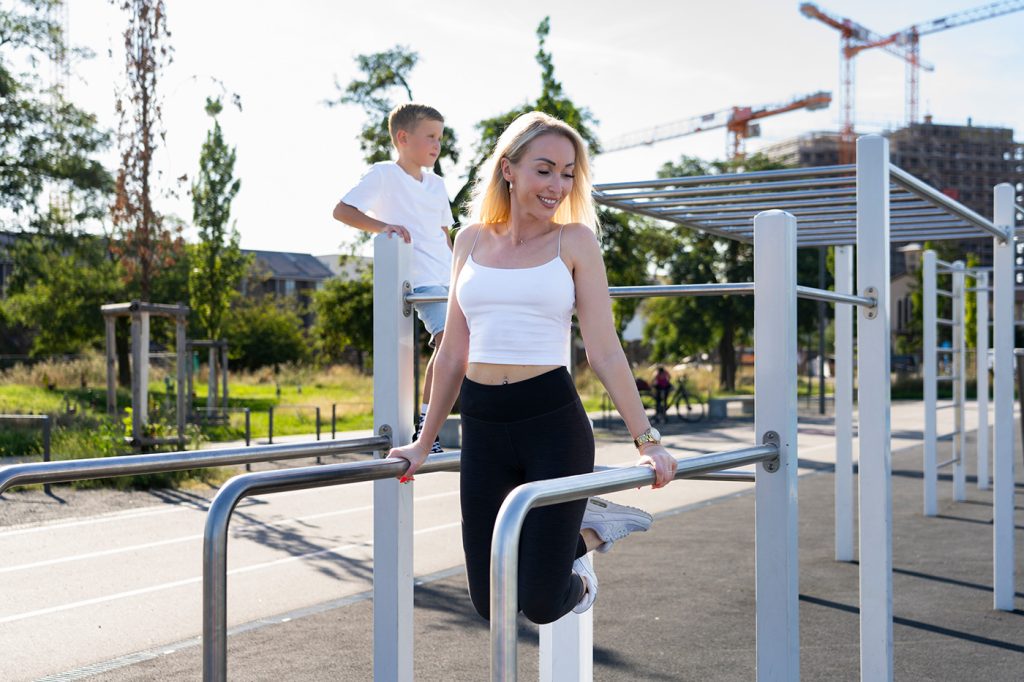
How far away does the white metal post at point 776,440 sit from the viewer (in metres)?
2.89

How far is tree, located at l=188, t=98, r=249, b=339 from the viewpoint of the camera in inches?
983

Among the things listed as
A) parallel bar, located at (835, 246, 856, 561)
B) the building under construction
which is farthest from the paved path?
the building under construction

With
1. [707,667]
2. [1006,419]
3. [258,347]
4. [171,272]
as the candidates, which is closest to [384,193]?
[707,667]

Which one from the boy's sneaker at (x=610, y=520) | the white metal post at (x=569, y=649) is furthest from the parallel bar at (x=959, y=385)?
the boy's sneaker at (x=610, y=520)

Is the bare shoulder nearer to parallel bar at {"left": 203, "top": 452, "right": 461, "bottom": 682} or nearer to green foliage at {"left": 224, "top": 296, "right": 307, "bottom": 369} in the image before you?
parallel bar at {"left": 203, "top": 452, "right": 461, "bottom": 682}

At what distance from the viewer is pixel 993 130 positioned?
12531 centimetres

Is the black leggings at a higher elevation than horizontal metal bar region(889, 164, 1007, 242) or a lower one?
lower

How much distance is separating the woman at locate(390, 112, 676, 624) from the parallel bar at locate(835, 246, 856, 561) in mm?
4387

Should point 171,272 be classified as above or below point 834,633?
above

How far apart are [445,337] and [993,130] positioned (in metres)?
137

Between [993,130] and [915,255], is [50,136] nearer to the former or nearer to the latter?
[915,255]

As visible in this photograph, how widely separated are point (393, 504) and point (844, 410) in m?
4.66

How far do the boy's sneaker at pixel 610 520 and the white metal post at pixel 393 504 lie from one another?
0.61 metres

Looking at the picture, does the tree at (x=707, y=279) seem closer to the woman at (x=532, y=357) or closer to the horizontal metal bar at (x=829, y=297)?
the horizontal metal bar at (x=829, y=297)
